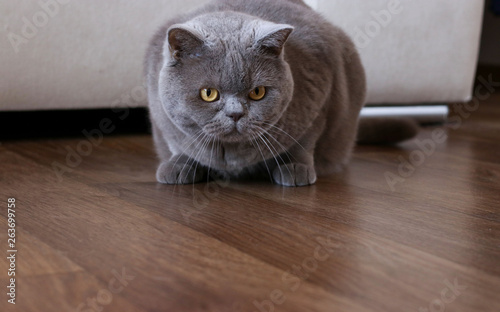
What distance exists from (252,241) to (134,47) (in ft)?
3.89

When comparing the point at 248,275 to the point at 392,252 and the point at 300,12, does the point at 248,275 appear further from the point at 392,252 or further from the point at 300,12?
the point at 300,12

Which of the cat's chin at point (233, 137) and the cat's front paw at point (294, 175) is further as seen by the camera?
the cat's front paw at point (294, 175)

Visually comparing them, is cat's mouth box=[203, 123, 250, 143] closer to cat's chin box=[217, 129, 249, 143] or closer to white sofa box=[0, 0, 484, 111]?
cat's chin box=[217, 129, 249, 143]

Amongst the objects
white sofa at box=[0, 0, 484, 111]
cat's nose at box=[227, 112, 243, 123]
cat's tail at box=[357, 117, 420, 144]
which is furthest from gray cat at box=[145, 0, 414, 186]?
white sofa at box=[0, 0, 484, 111]

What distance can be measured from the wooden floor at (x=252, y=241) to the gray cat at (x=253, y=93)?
73mm

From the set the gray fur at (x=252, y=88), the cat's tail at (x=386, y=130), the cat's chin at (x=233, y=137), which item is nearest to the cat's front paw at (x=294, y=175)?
the gray fur at (x=252, y=88)

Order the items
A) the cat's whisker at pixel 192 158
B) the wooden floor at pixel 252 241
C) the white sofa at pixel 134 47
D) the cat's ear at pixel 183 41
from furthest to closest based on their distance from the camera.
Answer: the white sofa at pixel 134 47 → the cat's whisker at pixel 192 158 → the cat's ear at pixel 183 41 → the wooden floor at pixel 252 241

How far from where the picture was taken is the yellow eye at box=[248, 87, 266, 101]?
1266mm

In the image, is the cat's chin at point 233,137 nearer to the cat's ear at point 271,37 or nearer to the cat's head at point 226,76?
the cat's head at point 226,76

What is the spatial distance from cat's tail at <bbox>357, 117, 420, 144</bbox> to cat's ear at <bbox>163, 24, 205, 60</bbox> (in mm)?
923

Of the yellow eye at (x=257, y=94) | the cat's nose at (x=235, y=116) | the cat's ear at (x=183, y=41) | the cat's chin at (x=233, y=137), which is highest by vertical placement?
the cat's ear at (x=183, y=41)

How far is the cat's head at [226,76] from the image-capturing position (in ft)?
4.05

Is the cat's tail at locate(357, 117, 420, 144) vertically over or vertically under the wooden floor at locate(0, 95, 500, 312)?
under

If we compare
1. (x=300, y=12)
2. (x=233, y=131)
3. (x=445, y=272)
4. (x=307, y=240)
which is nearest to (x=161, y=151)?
(x=233, y=131)
